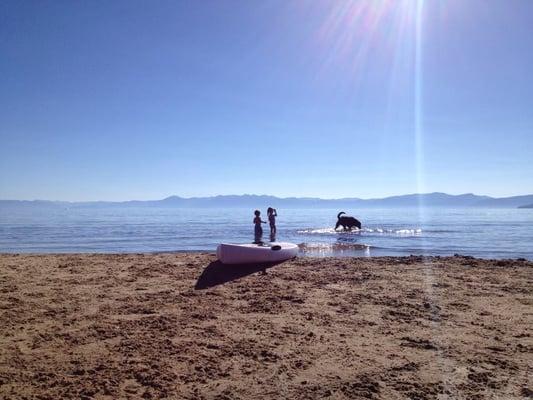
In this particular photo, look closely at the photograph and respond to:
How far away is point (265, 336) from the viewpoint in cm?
596

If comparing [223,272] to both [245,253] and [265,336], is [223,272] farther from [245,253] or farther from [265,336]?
[265,336]

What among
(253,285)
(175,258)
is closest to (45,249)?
(175,258)

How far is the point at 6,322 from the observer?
649 centimetres

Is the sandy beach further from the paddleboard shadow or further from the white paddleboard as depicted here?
the white paddleboard

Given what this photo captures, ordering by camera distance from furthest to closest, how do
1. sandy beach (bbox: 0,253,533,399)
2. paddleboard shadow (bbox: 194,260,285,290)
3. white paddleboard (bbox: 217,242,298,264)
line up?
white paddleboard (bbox: 217,242,298,264) < paddleboard shadow (bbox: 194,260,285,290) < sandy beach (bbox: 0,253,533,399)

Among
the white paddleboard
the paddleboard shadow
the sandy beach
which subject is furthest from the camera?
the white paddleboard

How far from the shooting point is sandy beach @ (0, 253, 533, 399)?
4.42m

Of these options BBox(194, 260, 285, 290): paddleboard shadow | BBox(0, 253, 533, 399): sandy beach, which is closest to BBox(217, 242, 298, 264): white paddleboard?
BBox(194, 260, 285, 290): paddleboard shadow

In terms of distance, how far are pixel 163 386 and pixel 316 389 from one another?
1683mm

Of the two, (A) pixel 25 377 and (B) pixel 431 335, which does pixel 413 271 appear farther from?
(A) pixel 25 377

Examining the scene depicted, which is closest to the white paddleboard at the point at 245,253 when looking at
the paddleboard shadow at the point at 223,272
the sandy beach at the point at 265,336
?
the paddleboard shadow at the point at 223,272

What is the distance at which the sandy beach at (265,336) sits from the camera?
4422 millimetres

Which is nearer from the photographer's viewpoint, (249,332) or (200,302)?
(249,332)

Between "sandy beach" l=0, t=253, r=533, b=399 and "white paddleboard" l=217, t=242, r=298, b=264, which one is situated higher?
"white paddleboard" l=217, t=242, r=298, b=264
